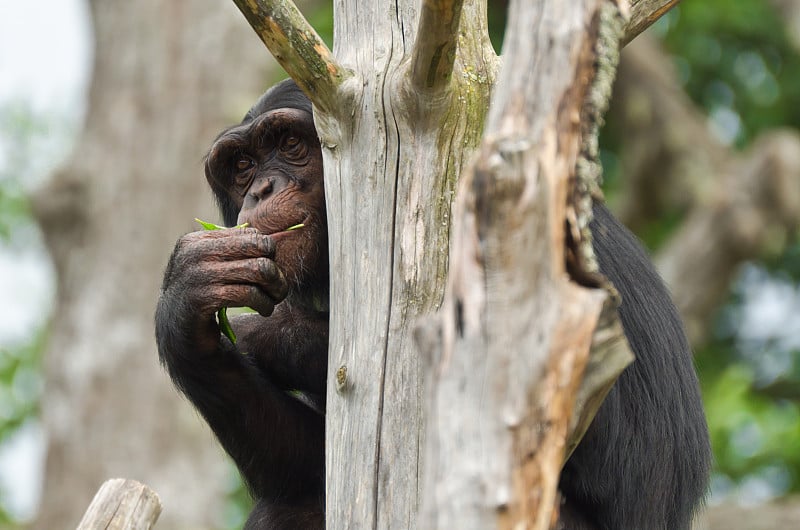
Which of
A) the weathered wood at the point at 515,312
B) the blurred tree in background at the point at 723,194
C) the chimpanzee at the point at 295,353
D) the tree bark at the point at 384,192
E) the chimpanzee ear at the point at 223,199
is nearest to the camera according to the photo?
the weathered wood at the point at 515,312

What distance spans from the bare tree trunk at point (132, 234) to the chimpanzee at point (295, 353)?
610 centimetres

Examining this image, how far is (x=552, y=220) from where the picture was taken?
1842 millimetres

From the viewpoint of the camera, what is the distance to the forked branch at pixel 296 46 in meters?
2.88

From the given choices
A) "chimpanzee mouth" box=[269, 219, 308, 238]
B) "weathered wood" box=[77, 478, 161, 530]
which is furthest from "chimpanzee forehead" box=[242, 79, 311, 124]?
"weathered wood" box=[77, 478, 161, 530]

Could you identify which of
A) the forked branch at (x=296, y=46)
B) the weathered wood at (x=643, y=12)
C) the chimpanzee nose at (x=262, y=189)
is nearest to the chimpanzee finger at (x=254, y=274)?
the chimpanzee nose at (x=262, y=189)

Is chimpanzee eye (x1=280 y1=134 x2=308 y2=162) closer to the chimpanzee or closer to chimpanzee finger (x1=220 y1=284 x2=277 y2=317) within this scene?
the chimpanzee

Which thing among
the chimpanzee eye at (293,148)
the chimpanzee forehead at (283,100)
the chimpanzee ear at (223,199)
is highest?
the chimpanzee forehead at (283,100)

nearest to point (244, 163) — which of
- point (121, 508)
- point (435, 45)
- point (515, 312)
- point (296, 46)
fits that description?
point (296, 46)

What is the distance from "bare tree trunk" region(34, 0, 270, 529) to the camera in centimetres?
1005

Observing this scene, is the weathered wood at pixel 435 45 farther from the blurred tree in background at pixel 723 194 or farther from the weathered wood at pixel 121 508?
the blurred tree in background at pixel 723 194

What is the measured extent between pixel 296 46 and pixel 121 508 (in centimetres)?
164

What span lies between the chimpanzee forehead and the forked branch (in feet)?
3.12

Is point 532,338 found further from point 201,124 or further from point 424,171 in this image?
point 201,124

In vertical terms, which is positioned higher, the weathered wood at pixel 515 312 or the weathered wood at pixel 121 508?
the weathered wood at pixel 515 312
